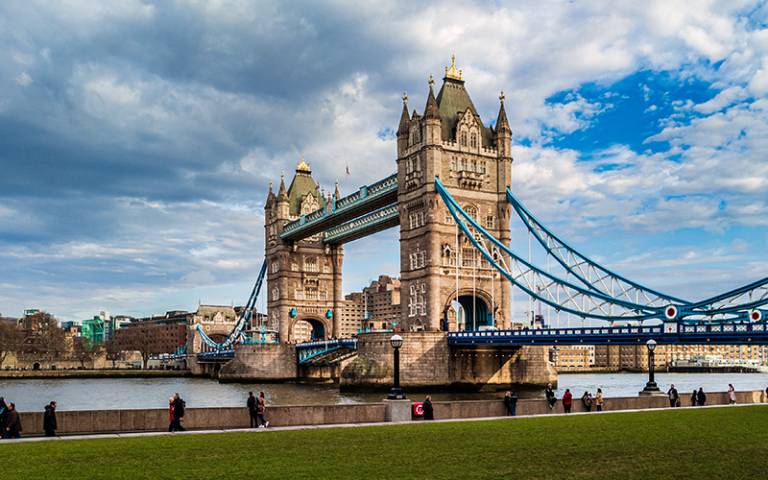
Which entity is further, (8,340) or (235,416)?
(8,340)

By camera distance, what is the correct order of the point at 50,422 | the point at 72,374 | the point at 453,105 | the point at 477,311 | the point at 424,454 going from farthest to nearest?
the point at 72,374
the point at 477,311
the point at 453,105
the point at 50,422
the point at 424,454

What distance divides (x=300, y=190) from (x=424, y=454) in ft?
324

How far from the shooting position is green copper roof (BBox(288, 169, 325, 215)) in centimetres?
11434

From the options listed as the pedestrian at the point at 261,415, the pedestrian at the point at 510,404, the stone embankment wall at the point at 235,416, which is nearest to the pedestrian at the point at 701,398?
the stone embankment wall at the point at 235,416

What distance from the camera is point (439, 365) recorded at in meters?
66.7

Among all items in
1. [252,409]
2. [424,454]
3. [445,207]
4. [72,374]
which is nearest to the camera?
Result: [424,454]

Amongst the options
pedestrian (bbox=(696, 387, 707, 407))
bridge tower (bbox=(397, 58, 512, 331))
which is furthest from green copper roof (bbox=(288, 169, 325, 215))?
pedestrian (bbox=(696, 387, 707, 407))

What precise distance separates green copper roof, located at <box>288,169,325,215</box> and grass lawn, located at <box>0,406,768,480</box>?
3572 inches

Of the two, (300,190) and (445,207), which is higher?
(300,190)

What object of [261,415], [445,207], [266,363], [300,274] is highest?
[445,207]

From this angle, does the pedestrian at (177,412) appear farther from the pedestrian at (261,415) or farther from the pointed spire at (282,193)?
the pointed spire at (282,193)

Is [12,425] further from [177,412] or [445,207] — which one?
[445,207]

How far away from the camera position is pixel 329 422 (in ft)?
86.3

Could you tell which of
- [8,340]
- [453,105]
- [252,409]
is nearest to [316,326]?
[453,105]
